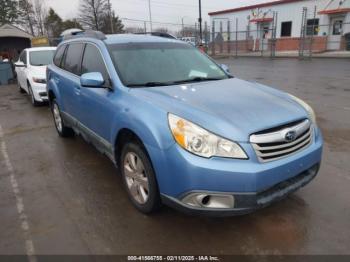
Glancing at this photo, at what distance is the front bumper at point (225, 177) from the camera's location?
8.02 feet

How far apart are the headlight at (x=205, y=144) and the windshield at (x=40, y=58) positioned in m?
8.08

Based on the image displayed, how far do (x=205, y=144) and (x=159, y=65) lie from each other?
1629 mm

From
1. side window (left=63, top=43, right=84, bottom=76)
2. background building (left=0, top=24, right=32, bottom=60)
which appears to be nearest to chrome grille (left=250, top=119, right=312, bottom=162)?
side window (left=63, top=43, right=84, bottom=76)

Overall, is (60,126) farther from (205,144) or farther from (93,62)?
(205,144)

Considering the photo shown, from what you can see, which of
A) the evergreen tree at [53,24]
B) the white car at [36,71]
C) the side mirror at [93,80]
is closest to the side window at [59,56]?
the side mirror at [93,80]

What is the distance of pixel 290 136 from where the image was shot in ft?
8.87

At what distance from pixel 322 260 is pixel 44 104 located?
855cm

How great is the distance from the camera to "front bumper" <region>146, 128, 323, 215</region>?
2.45 meters

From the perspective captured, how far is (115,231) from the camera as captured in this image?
3.00 m

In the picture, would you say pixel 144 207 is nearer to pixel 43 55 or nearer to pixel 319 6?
pixel 43 55

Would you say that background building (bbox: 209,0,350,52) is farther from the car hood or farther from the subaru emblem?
the subaru emblem

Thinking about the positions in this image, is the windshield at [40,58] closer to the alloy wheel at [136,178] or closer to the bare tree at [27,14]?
the alloy wheel at [136,178]

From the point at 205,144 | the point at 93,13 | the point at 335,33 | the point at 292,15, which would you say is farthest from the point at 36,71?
the point at 93,13

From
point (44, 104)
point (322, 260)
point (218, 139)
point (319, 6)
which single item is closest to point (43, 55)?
point (44, 104)
